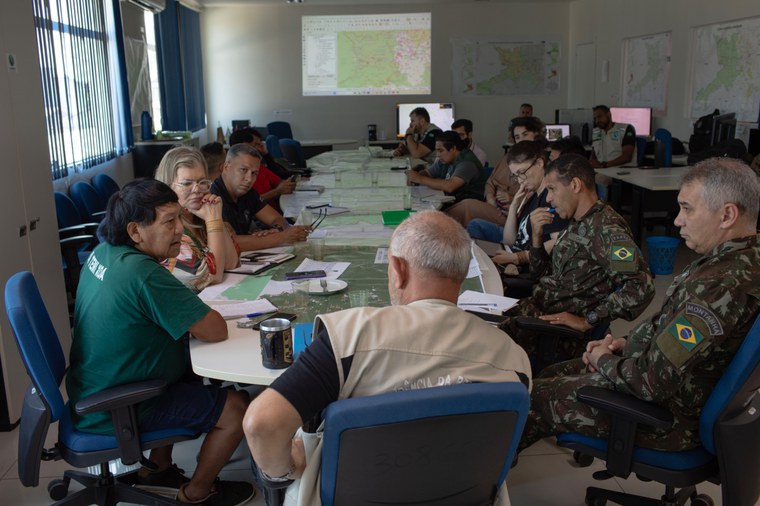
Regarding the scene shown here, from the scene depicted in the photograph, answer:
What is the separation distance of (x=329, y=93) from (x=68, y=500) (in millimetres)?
9928

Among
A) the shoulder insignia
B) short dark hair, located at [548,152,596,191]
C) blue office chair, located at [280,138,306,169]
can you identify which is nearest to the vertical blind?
blue office chair, located at [280,138,306,169]

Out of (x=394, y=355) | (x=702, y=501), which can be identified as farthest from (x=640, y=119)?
(x=394, y=355)

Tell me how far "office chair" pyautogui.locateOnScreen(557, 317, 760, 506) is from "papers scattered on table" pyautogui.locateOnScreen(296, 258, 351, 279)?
124cm

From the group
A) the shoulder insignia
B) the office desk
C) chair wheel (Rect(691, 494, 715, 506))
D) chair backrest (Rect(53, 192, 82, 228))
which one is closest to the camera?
the shoulder insignia

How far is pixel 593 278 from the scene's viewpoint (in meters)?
2.78

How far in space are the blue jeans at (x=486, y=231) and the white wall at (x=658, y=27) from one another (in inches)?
147

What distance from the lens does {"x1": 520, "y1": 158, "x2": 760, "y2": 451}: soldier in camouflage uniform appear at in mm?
1844

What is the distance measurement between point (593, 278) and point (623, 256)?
183mm

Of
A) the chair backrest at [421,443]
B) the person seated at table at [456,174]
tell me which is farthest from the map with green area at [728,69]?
the chair backrest at [421,443]

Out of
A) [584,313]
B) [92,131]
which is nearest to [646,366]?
[584,313]

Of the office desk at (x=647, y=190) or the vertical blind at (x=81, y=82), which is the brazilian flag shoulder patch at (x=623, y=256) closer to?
the office desk at (x=647, y=190)

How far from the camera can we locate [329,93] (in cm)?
1164

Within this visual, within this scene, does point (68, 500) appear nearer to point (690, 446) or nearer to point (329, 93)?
point (690, 446)

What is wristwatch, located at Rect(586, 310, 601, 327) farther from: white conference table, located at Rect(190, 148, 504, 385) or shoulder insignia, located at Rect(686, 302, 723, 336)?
shoulder insignia, located at Rect(686, 302, 723, 336)
